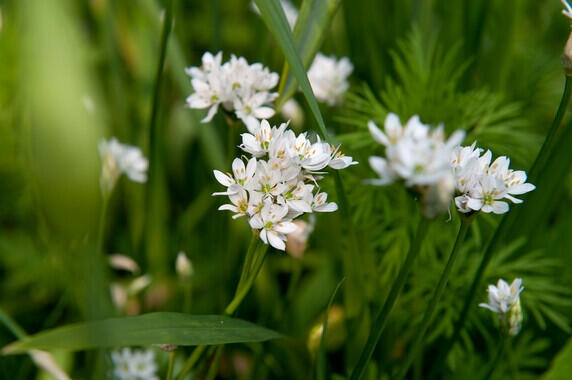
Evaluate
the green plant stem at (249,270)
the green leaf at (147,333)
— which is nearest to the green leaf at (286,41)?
the green plant stem at (249,270)

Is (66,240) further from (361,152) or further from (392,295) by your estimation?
(361,152)

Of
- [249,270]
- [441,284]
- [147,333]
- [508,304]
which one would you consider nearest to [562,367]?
[508,304]

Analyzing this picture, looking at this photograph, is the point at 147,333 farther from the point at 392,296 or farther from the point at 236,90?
the point at 236,90

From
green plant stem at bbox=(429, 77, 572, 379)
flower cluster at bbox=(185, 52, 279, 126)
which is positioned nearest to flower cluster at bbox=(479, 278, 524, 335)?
green plant stem at bbox=(429, 77, 572, 379)

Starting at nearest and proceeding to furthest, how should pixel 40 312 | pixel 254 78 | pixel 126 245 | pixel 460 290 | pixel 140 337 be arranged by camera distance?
1. pixel 140 337
2. pixel 254 78
3. pixel 460 290
4. pixel 40 312
5. pixel 126 245

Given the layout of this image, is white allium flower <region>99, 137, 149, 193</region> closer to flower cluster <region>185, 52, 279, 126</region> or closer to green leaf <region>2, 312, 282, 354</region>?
flower cluster <region>185, 52, 279, 126</region>

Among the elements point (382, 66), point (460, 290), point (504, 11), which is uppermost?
point (504, 11)

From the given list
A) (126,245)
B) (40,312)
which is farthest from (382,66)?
(40,312)
